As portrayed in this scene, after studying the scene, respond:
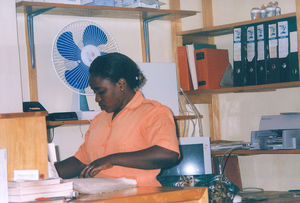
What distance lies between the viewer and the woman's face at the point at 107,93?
2.18m

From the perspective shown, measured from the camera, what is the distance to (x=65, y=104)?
3.14 m

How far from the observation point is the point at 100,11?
3.12 metres

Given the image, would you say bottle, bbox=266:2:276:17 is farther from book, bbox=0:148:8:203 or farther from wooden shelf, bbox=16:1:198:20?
book, bbox=0:148:8:203

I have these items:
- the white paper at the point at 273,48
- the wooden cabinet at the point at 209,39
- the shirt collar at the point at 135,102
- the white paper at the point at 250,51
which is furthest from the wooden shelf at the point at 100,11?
the shirt collar at the point at 135,102

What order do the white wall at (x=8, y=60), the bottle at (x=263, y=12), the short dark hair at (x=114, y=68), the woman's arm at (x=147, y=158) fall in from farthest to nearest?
the bottle at (x=263, y=12), the short dark hair at (x=114, y=68), the woman's arm at (x=147, y=158), the white wall at (x=8, y=60)

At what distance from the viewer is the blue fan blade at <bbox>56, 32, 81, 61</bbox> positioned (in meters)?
3.01

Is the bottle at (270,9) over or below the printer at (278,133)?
over

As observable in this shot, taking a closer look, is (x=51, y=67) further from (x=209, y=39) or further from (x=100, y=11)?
(x=209, y=39)

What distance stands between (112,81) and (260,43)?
1.35 meters

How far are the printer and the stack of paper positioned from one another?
190 cm

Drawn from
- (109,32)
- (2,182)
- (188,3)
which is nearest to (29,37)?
(109,32)

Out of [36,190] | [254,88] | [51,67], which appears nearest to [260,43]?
[254,88]

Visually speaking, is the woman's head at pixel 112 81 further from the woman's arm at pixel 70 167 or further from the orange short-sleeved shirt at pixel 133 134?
the woman's arm at pixel 70 167

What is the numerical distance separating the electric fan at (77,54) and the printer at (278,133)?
1.00 meters
